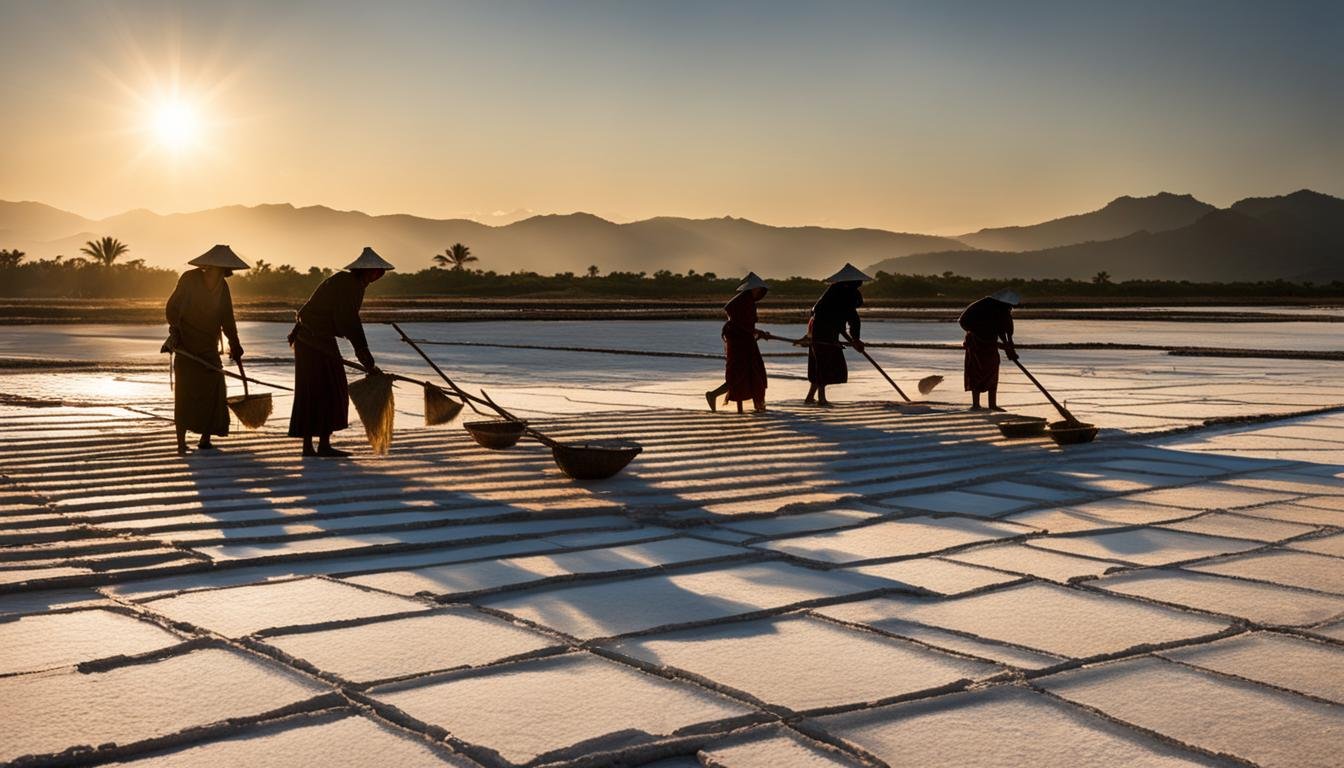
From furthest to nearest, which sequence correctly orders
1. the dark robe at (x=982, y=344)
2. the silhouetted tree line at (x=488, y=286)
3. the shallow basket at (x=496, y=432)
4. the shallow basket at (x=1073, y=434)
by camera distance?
the silhouetted tree line at (x=488, y=286) → the dark robe at (x=982, y=344) → the shallow basket at (x=1073, y=434) → the shallow basket at (x=496, y=432)

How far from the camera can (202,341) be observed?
24.1 feet

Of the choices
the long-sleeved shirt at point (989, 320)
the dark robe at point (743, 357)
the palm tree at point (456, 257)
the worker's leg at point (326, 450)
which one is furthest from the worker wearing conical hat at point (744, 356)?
the palm tree at point (456, 257)

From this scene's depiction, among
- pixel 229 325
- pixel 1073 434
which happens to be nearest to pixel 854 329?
pixel 1073 434

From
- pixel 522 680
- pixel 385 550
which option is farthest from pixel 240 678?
pixel 385 550

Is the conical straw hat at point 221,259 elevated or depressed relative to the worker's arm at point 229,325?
elevated

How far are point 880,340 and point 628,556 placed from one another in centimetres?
1833

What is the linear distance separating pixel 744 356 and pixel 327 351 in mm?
3408

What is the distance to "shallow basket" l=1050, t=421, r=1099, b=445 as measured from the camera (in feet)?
24.7

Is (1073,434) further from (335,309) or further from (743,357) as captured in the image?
(335,309)

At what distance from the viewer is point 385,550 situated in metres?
4.55

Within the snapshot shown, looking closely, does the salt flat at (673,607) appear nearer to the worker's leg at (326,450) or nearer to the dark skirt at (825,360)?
the worker's leg at (326,450)

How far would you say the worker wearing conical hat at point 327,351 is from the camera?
23.0 feet

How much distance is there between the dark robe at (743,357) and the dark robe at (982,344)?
1575mm

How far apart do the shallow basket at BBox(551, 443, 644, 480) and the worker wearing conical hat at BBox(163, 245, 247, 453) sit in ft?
7.31
